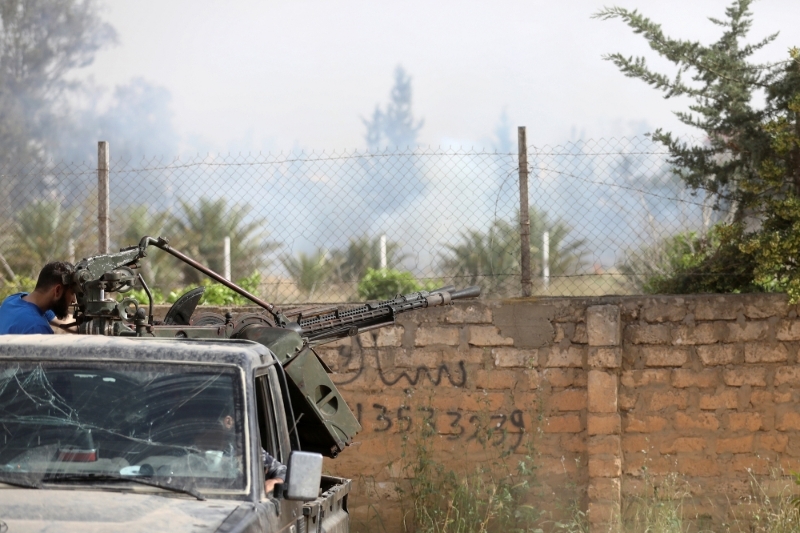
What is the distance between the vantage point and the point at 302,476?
3400 mm

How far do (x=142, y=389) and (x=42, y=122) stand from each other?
4611 centimetres

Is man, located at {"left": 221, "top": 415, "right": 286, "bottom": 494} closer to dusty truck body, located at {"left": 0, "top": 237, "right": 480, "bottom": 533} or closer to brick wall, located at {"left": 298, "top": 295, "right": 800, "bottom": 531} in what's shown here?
dusty truck body, located at {"left": 0, "top": 237, "right": 480, "bottom": 533}

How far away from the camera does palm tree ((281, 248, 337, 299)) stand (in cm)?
855

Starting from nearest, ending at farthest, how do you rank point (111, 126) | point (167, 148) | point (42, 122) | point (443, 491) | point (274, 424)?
1. point (274, 424)
2. point (443, 491)
3. point (42, 122)
4. point (167, 148)
5. point (111, 126)

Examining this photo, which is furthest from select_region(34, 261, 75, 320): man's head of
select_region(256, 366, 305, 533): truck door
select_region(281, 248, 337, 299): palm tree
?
select_region(281, 248, 337, 299): palm tree

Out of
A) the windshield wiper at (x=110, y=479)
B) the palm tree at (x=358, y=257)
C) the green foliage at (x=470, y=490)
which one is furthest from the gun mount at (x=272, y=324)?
the palm tree at (x=358, y=257)

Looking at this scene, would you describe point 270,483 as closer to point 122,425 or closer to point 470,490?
point 122,425

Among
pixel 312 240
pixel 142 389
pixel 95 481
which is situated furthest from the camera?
→ pixel 312 240

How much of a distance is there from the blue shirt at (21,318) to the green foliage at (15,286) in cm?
293

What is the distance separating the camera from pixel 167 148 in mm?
49062

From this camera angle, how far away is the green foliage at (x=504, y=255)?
7.89 m

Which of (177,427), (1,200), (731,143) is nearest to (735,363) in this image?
(731,143)

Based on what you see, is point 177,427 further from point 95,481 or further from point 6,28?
point 6,28

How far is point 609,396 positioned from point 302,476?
4262mm
